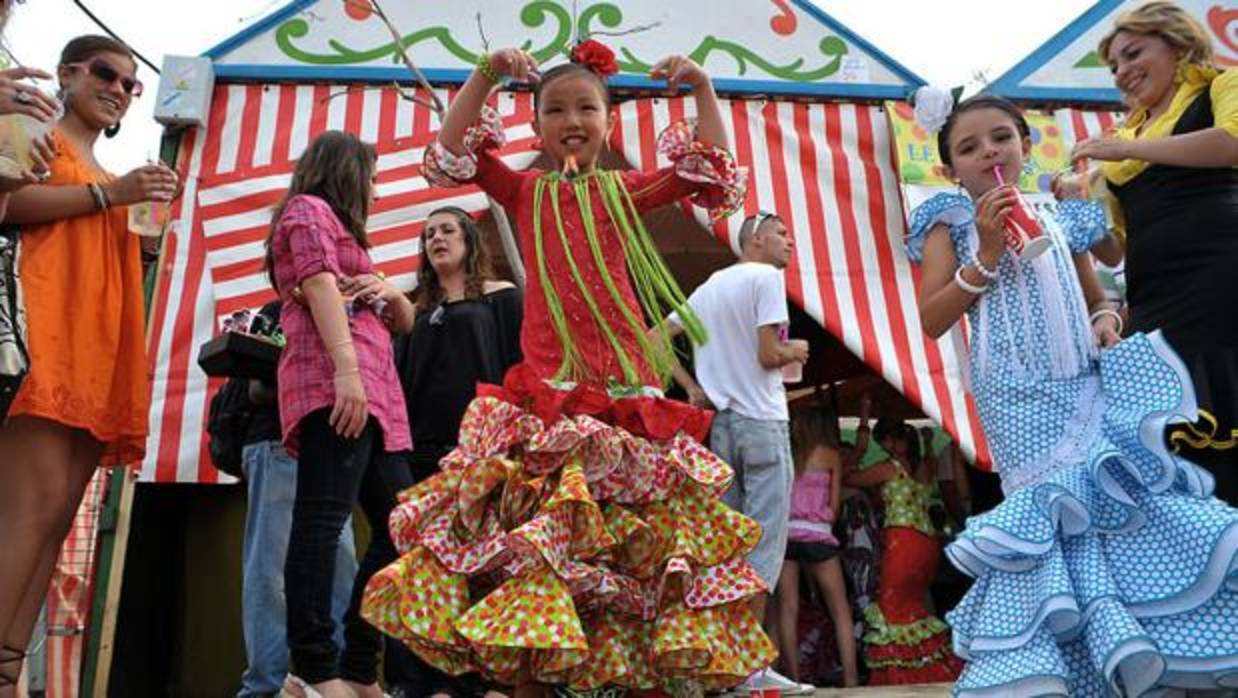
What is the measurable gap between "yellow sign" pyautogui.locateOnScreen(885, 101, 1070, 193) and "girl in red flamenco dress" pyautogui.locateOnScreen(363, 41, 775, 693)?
300 cm

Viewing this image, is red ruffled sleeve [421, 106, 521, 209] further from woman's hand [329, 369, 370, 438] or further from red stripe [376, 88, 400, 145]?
red stripe [376, 88, 400, 145]

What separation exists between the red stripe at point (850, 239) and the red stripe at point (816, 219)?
0.09 metres

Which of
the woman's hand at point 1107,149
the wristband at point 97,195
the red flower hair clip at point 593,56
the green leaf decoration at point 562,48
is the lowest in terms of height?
the woman's hand at point 1107,149

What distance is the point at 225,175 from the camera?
5.05 m

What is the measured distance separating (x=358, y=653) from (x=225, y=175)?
9.91ft

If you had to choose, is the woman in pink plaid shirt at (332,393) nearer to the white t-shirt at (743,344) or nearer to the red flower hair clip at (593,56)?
the red flower hair clip at (593,56)

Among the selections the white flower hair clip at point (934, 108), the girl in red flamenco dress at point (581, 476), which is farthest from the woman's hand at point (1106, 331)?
the girl in red flamenco dress at point (581, 476)

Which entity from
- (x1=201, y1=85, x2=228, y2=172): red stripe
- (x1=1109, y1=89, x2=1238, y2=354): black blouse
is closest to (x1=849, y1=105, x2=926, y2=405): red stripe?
(x1=1109, y1=89, x2=1238, y2=354): black blouse

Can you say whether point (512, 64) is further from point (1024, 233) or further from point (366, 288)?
point (1024, 233)

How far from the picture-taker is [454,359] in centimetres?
341

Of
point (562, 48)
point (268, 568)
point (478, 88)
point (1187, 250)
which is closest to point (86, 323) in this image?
point (268, 568)

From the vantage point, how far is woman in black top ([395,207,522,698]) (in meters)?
3.39

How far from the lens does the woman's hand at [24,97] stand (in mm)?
1983

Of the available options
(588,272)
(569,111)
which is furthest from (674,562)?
(569,111)
